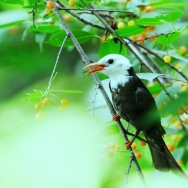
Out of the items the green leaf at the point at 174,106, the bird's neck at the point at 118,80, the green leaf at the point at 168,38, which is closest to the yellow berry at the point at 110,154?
the green leaf at the point at 174,106

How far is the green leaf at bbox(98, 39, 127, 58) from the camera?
314cm

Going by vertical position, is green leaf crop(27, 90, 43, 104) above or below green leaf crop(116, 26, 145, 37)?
below

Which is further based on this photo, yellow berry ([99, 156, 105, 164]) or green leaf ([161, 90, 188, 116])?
yellow berry ([99, 156, 105, 164])

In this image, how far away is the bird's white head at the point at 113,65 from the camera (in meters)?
3.18

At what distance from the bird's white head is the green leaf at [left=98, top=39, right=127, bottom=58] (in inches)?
1.7

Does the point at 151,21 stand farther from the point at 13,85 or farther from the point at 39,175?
the point at 13,85

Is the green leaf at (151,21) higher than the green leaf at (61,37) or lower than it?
lower

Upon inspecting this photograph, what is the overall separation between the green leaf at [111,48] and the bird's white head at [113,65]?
0.14ft

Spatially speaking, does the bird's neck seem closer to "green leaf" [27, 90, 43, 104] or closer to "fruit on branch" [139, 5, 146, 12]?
"fruit on branch" [139, 5, 146, 12]

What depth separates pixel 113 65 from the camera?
326 cm

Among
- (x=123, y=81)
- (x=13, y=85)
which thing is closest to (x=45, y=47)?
(x=13, y=85)

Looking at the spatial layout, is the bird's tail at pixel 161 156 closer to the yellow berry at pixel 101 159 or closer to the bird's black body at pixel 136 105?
the bird's black body at pixel 136 105

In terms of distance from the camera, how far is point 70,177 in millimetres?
1212

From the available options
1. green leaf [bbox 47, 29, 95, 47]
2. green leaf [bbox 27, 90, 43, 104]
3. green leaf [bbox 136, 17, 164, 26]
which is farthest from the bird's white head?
green leaf [bbox 27, 90, 43, 104]
